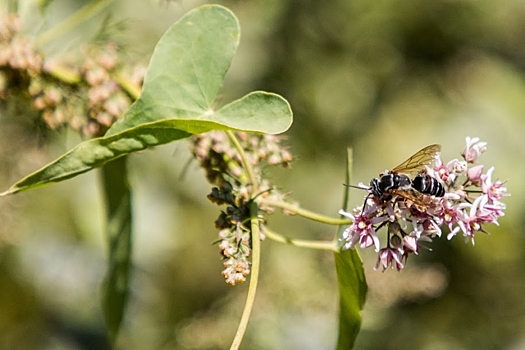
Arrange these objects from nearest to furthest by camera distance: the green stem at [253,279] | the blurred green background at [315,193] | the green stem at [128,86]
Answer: the green stem at [253,279]
the green stem at [128,86]
the blurred green background at [315,193]

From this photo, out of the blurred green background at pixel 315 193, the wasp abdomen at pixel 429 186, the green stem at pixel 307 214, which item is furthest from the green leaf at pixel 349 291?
the blurred green background at pixel 315 193

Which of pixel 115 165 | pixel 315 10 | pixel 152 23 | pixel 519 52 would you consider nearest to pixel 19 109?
pixel 115 165

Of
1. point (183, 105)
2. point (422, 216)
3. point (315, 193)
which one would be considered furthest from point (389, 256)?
point (315, 193)

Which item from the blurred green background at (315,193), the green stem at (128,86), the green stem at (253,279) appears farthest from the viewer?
the blurred green background at (315,193)

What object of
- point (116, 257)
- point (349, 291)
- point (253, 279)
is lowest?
point (116, 257)

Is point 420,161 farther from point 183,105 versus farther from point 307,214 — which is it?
point 183,105

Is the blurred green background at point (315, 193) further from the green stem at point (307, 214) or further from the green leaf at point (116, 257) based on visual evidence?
the green stem at point (307, 214)

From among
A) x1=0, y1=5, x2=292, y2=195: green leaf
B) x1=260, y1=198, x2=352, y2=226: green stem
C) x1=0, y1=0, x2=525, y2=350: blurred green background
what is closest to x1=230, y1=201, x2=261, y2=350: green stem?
x1=260, y1=198, x2=352, y2=226: green stem
